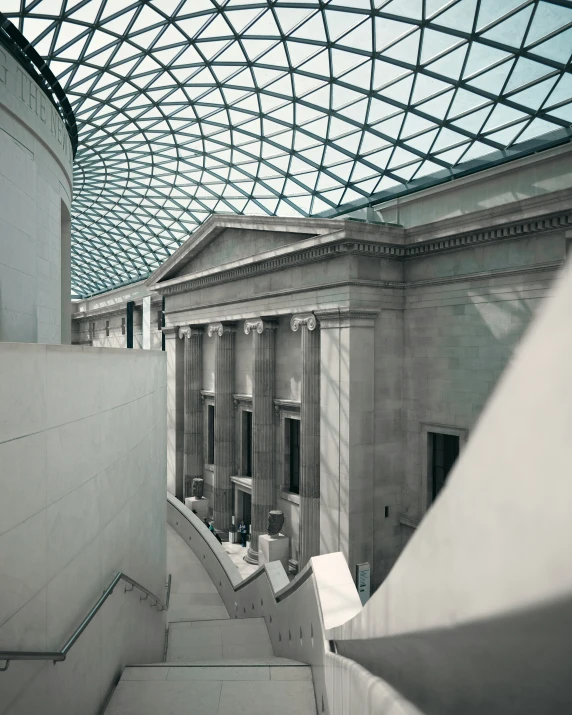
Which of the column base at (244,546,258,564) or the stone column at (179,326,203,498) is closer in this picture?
the column base at (244,546,258,564)

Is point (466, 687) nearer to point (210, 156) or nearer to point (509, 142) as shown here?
point (509, 142)

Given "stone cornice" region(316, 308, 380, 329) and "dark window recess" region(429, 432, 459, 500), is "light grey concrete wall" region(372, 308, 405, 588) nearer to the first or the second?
"stone cornice" region(316, 308, 380, 329)

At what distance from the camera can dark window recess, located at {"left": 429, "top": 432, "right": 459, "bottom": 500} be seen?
20.8 meters

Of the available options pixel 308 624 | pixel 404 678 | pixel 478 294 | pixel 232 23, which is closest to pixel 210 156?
pixel 232 23

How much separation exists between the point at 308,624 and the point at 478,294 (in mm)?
13394

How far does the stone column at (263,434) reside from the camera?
A: 88.9 feet

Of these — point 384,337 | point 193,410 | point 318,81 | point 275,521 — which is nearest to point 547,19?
point 318,81

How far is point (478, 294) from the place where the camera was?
1944 centimetres

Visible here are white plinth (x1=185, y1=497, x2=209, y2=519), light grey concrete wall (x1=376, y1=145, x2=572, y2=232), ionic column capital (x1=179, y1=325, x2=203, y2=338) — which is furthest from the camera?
ionic column capital (x1=179, y1=325, x2=203, y2=338)

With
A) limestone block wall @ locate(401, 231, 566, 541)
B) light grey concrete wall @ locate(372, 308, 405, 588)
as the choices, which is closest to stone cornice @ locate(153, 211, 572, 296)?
limestone block wall @ locate(401, 231, 566, 541)

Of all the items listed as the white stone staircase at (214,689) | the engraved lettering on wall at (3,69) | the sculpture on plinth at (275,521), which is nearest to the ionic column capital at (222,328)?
the sculpture on plinth at (275,521)

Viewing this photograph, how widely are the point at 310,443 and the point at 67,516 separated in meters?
16.8

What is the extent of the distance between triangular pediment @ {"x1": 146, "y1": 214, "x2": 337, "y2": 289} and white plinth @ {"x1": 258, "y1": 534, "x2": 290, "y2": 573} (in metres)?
13.4

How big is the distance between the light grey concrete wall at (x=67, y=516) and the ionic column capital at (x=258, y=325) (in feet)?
52.2
